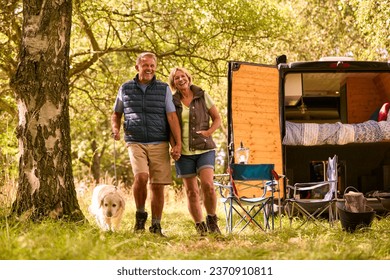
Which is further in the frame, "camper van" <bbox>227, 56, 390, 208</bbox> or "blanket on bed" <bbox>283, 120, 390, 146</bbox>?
"blanket on bed" <bbox>283, 120, 390, 146</bbox>

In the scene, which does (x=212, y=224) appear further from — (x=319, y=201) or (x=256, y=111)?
(x=256, y=111)

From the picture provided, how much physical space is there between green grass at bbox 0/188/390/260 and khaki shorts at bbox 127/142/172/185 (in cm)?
55

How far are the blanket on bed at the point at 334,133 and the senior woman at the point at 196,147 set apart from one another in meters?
2.42

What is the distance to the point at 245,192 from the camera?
8.21 m

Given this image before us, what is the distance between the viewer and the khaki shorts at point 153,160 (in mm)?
5941

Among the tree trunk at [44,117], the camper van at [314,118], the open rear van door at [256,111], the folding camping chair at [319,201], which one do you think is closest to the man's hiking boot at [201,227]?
the tree trunk at [44,117]

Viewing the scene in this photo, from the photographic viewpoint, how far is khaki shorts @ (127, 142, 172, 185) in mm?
5941

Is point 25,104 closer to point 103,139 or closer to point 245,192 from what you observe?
point 245,192

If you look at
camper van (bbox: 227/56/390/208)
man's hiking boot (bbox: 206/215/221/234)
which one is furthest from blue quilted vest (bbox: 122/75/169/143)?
camper van (bbox: 227/56/390/208)

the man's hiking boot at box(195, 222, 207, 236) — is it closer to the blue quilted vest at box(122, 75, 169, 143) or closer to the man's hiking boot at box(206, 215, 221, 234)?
the man's hiking boot at box(206, 215, 221, 234)

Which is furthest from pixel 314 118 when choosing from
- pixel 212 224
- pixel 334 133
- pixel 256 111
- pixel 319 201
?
pixel 212 224

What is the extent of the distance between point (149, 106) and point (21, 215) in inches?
58.7

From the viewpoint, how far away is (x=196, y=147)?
6.01m
